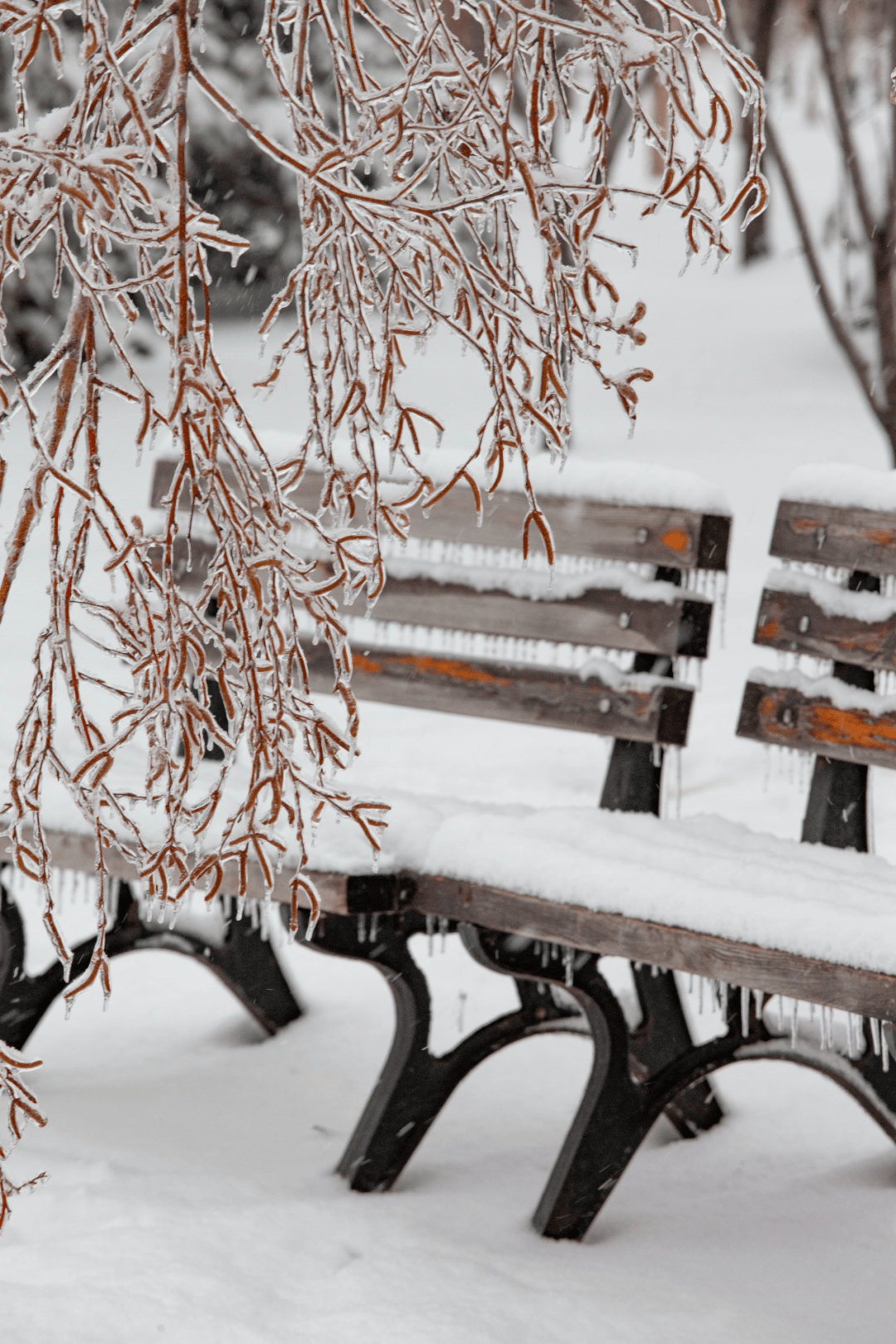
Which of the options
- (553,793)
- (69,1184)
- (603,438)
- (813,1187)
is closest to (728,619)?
(553,793)

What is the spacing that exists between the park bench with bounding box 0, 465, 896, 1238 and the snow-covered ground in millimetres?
148

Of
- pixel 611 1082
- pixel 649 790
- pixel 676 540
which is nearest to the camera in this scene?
pixel 611 1082

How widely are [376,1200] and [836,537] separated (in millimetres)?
1523

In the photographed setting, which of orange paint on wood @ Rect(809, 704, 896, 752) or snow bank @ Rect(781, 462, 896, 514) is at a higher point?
snow bank @ Rect(781, 462, 896, 514)

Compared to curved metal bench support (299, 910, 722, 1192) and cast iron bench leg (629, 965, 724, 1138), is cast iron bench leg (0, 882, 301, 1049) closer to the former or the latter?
curved metal bench support (299, 910, 722, 1192)

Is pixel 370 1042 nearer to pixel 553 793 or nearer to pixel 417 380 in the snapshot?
pixel 553 793

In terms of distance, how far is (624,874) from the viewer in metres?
2.39

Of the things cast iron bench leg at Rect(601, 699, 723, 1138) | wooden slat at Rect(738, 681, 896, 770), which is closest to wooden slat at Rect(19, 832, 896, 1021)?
cast iron bench leg at Rect(601, 699, 723, 1138)

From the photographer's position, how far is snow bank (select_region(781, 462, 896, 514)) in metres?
2.75

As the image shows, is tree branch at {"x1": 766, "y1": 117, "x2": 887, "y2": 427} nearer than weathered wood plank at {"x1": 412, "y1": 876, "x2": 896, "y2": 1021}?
No

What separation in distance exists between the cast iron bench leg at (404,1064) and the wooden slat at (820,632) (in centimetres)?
88

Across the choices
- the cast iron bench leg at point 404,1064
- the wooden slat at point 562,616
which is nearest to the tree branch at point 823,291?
the wooden slat at point 562,616

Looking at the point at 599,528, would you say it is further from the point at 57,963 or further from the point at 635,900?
the point at 57,963

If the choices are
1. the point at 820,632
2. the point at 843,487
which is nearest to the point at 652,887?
the point at 820,632
